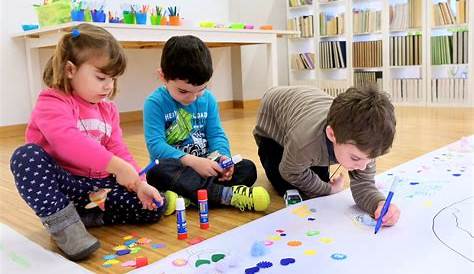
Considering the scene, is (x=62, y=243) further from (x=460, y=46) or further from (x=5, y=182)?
(x=460, y=46)

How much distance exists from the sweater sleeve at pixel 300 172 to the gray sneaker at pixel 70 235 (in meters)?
0.44

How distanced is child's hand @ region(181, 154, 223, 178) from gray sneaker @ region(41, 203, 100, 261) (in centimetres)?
33

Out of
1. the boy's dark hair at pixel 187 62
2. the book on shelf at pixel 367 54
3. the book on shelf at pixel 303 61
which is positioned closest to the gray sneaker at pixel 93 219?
the boy's dark hair at pixel 187 62

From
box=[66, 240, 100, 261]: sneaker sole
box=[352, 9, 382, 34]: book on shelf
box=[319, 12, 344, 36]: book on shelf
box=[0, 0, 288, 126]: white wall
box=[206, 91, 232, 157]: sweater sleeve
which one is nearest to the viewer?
box=[66, 240, 100, 261]: sneaker sole

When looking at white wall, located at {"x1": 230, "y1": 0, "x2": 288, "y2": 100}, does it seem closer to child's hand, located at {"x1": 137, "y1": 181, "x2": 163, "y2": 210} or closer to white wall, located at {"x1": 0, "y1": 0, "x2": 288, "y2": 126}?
white wall, located at {"x1": 0, "y1": 0, "x2": 288, "y2": 126}

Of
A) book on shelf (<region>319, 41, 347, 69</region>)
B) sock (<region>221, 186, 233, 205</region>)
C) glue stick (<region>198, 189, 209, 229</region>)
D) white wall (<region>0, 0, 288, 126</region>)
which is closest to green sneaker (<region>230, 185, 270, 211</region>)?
sock (<region>221, 186, 233, 205</region>)

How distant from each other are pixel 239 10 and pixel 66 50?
126 inches

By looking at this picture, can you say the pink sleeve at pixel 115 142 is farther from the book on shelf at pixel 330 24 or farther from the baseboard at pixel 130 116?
the book on shelf at pixel 330 24

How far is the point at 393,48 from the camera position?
11.6 feet

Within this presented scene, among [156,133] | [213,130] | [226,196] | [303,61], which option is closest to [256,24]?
[303,61]

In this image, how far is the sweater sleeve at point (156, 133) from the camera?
120 cm

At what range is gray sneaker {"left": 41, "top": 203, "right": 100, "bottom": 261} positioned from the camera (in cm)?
86

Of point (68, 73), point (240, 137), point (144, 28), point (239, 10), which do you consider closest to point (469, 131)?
point (240, 137)

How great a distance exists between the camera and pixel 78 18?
7.41 ft
